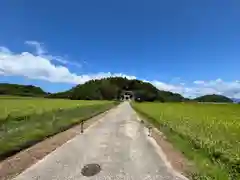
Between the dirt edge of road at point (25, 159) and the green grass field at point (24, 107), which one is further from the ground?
the green grass field at point (24, 107)

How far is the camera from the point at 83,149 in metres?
15.3

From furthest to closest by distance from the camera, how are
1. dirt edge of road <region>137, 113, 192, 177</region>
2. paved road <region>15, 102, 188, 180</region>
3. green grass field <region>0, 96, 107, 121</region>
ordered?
1. green grass field <region>0, 96, 107, 121</region>
2. dirt edge of road <region>137, 113, 192, 177</region>
3. paved road <region>15, 102, 188, 180</region>

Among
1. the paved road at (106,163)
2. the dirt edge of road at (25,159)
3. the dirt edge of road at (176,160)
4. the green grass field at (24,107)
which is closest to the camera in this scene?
the paved road at (106,163)

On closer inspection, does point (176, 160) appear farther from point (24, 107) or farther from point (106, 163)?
point (24, 107)

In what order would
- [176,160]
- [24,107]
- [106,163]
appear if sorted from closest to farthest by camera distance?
[106,163] < [176,160] < [24,107]

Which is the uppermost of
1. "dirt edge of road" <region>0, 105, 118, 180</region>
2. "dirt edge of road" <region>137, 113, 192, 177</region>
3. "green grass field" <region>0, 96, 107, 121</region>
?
"green grass field" <region>0, 96, 107, 121</region>

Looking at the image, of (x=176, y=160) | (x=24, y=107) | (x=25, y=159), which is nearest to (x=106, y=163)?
(x=176, y=160)

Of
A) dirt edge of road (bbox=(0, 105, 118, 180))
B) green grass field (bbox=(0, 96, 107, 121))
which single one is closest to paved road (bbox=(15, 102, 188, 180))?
dirt edge of road (bbox=(0, 105, 118, 180))

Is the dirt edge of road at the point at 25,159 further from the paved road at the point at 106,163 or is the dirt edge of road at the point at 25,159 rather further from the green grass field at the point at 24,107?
the green grass field at the point at 24,107

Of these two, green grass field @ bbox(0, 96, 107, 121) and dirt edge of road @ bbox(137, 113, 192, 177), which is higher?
green grass field @ bbox(0, 96, 107, 121)

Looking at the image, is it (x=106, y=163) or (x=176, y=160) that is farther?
(x=176, y=160)

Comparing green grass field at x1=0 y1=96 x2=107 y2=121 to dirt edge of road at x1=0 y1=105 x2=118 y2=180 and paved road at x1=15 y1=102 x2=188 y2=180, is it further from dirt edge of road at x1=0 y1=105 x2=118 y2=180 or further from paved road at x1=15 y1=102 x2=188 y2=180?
paved road at x1=15 y1=102 x2=188 y2=180

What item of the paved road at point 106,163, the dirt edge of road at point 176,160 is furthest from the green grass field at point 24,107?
the dirt edge of road at point 176,160

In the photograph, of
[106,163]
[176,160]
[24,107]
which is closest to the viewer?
[106,163]
